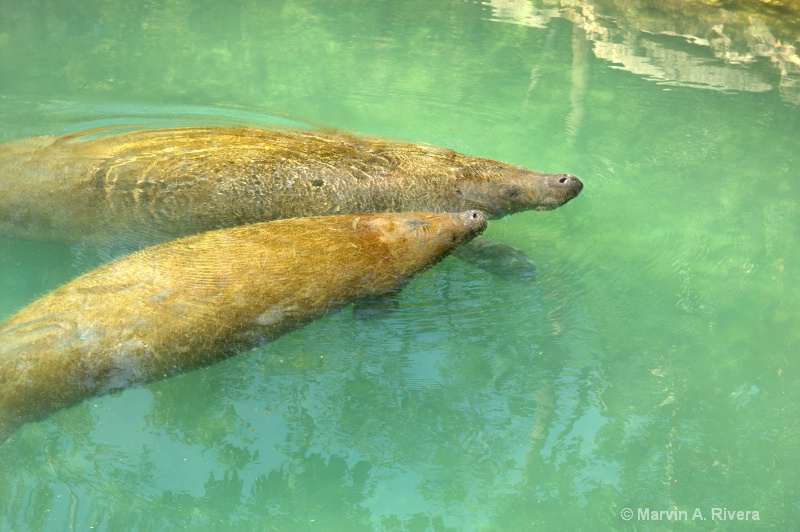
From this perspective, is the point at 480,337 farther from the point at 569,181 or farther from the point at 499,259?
the point at 569,181

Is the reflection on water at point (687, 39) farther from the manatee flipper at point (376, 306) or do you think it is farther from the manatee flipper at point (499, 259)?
the manatee flipper at point (376, 306)

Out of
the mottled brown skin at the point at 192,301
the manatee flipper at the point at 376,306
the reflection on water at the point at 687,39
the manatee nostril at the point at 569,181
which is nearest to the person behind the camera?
the mottled brown skin at the point at 192,301

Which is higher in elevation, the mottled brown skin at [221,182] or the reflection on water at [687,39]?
the reflection on water at [687,39]

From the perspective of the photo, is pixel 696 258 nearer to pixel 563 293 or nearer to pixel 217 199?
pixel 563 293

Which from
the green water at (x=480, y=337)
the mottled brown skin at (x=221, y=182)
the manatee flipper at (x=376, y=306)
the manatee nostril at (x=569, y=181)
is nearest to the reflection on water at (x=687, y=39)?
the green water at (x=480, y=337)

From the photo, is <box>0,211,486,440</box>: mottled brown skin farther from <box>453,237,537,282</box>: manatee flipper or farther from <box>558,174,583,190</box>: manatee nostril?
<box>558,174,583,190</box>: manatee nostril

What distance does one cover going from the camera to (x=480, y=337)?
19.1ft

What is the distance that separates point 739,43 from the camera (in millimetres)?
10719

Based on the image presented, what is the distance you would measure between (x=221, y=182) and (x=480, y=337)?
2518 mm

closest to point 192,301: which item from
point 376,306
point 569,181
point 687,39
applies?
point 376,306

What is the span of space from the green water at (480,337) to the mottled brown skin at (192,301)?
10.9 inches

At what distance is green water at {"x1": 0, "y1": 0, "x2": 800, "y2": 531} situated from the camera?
473 cm

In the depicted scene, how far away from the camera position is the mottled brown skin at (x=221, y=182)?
19.5 ft

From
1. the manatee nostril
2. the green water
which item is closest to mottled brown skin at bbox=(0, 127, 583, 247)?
the manatee nostril
